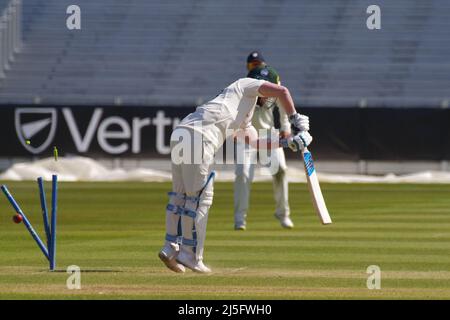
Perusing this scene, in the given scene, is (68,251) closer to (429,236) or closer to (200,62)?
(429,236)

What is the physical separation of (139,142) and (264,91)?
70.9 feet

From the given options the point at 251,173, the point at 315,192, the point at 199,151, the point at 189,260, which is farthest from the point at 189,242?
the point at 251,173

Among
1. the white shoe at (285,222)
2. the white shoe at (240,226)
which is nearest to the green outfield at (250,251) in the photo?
the white shoe at (240,226)

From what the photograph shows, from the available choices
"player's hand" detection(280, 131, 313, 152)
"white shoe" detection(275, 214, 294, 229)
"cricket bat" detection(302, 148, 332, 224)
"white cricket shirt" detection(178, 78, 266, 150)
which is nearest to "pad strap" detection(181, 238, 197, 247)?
"white cricket shirt" detection(178, 78, 266, 150)

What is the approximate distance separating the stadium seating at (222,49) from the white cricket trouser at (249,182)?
19.1 meters

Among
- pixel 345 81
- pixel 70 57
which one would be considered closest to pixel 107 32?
pixel 70 57

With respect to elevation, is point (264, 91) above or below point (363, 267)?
above

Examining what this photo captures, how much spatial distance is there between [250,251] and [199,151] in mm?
3011

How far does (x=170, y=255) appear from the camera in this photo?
12.3 meters

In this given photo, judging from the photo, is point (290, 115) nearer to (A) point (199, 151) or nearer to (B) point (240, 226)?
(A) point (199, 151)

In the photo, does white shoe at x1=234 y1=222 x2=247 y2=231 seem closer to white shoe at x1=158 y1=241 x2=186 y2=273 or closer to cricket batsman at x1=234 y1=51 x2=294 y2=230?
cricket batsman at x1=234 y1=51 x2=294 y2=230

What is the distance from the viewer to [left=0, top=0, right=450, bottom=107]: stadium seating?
130 feet

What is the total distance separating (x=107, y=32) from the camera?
42.6 metres
